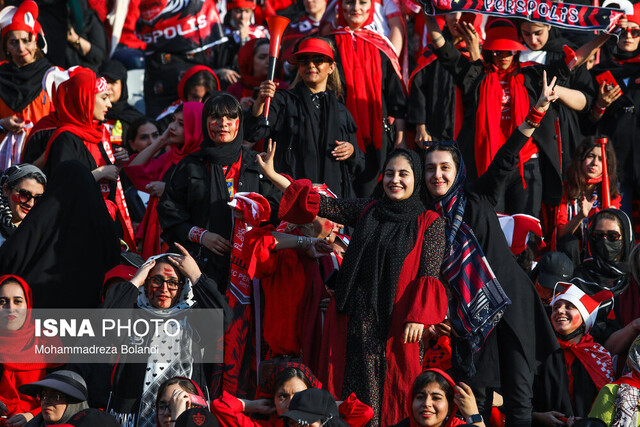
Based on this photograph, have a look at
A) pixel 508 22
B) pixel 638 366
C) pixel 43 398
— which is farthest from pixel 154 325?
pixel 508 22

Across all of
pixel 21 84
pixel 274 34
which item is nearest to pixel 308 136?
pixel 274 34

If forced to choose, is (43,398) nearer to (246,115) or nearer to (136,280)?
(136,280)

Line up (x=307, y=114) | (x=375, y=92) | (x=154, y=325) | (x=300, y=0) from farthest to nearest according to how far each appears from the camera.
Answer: (x=300, y=0)
(x=375, y=92)
(x=307, y=114)
(x=154, y=325)

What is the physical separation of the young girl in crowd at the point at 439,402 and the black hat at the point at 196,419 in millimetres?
996

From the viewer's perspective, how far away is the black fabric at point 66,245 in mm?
8000

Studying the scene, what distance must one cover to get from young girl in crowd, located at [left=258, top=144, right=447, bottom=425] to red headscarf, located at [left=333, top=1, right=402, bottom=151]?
2293mm

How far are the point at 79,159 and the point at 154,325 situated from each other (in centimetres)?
213

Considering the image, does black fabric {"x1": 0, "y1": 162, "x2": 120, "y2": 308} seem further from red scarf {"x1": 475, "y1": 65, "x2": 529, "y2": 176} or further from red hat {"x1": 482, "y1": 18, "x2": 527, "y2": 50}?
red hat {"x1": 482, "y1": 18, "x2": 527, "y2": 50}

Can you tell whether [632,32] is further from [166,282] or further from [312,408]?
[312,408]

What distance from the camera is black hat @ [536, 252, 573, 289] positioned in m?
7.89

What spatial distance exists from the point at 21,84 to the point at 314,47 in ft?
9.65

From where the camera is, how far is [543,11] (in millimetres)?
9016

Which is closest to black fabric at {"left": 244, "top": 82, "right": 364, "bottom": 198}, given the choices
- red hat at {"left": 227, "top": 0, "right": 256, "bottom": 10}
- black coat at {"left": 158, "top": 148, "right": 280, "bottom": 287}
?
black coat at {"left": 158, "top": 148, "right": 280, "bottom": 287}

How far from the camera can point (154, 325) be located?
741 centimetres
